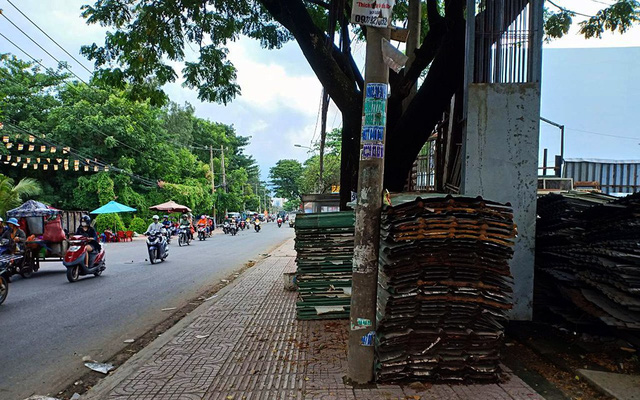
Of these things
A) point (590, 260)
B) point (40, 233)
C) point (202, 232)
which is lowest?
point (202, 232)

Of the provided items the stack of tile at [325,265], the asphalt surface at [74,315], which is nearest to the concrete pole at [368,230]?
the stack of tile at [325,265]

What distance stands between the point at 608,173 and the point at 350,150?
35.6 feet

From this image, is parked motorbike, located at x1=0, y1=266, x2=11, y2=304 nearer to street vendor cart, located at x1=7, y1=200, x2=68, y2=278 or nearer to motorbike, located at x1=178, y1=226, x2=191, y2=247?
street vendor cart, located at x1=7, y1=200, x2=68, y2=278

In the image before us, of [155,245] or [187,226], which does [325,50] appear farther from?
[187,226]

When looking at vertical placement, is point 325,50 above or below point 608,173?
above

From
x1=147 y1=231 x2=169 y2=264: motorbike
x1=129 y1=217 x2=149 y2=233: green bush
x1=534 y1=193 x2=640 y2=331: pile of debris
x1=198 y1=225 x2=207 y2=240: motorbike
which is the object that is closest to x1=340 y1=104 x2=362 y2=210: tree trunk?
x1=534 y1=193 x2=640 y2=331: pile of debris

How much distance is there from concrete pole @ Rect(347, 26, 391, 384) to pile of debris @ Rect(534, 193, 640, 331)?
2238mm

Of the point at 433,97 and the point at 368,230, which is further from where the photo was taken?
the point at 433,97

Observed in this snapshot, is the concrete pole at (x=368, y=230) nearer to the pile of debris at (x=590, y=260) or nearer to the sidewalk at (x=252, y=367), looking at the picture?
the sidewalk at (x=252, y=367)

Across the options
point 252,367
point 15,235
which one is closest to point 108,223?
point 15,235

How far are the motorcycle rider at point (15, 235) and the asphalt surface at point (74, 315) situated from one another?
84 centimetres

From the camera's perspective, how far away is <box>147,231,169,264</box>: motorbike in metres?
14.6

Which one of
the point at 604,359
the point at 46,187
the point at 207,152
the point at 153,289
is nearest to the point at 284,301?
the point at 153,289

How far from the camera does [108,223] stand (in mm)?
26875
